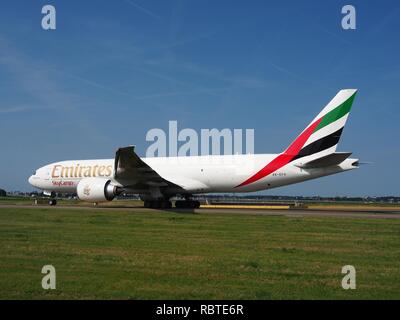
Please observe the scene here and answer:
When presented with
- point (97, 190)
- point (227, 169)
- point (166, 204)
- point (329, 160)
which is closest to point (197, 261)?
point (329, 160)

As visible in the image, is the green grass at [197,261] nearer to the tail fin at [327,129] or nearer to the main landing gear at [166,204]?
the tail fin at [327,129]

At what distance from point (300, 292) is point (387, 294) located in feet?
4.65

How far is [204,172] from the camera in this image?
3203 centimetres

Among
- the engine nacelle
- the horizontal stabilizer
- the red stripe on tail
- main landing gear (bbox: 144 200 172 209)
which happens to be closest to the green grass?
the horizontal stabilizer

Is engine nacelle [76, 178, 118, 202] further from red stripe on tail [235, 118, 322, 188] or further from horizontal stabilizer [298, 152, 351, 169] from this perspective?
horizontal stabilizer [298, 152, 351, 169]

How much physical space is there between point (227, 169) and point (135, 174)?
6.46 meters

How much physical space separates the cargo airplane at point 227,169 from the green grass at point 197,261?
11429mm

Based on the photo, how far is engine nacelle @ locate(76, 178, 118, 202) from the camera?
2864 centimetres

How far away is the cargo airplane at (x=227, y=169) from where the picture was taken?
92.0 feet

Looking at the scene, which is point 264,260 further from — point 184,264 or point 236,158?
point 236,158

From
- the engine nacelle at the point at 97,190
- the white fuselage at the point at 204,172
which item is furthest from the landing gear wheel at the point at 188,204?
the engine nacelle at the point at 97,190

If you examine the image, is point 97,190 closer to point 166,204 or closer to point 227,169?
point 166,204

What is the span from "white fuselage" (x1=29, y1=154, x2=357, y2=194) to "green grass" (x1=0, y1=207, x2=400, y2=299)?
12.2m
